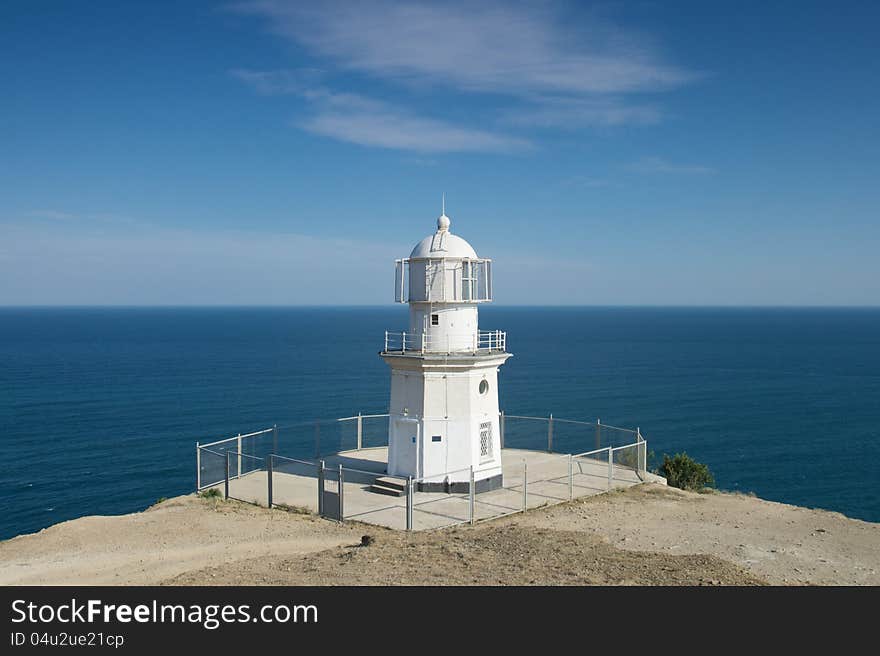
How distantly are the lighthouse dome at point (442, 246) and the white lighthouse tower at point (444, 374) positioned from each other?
0.11 ft

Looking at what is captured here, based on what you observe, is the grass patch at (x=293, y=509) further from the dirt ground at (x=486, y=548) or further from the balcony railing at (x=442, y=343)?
the balcony railing at (x=442, y=343)

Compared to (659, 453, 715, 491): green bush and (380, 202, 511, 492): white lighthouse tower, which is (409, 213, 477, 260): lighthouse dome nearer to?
(380, 202, 511, 492): white lighthouse tower

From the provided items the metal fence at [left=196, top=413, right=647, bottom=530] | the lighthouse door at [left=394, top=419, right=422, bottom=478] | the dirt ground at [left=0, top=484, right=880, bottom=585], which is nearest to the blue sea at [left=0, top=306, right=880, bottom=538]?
the metal fence at [left=196, top=413, right=647, bottom=530]

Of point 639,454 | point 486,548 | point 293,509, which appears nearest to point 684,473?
point 639,454

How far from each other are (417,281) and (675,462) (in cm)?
1304

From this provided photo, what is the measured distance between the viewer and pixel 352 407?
6331cm

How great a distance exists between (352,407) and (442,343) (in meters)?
41.2

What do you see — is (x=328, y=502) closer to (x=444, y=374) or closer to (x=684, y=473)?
(x=444, y=374)

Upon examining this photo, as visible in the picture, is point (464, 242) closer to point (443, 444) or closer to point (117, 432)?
point (443, 444)

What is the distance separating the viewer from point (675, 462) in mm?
28281

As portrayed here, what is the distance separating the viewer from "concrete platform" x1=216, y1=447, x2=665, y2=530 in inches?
803

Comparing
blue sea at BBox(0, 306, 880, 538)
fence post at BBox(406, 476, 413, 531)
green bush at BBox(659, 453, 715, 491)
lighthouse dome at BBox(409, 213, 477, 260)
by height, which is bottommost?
blue sea at BBox(0, 306, 880, 538)

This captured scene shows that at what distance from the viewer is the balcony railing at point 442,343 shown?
23.4 meters

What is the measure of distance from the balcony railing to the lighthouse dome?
104 inches
